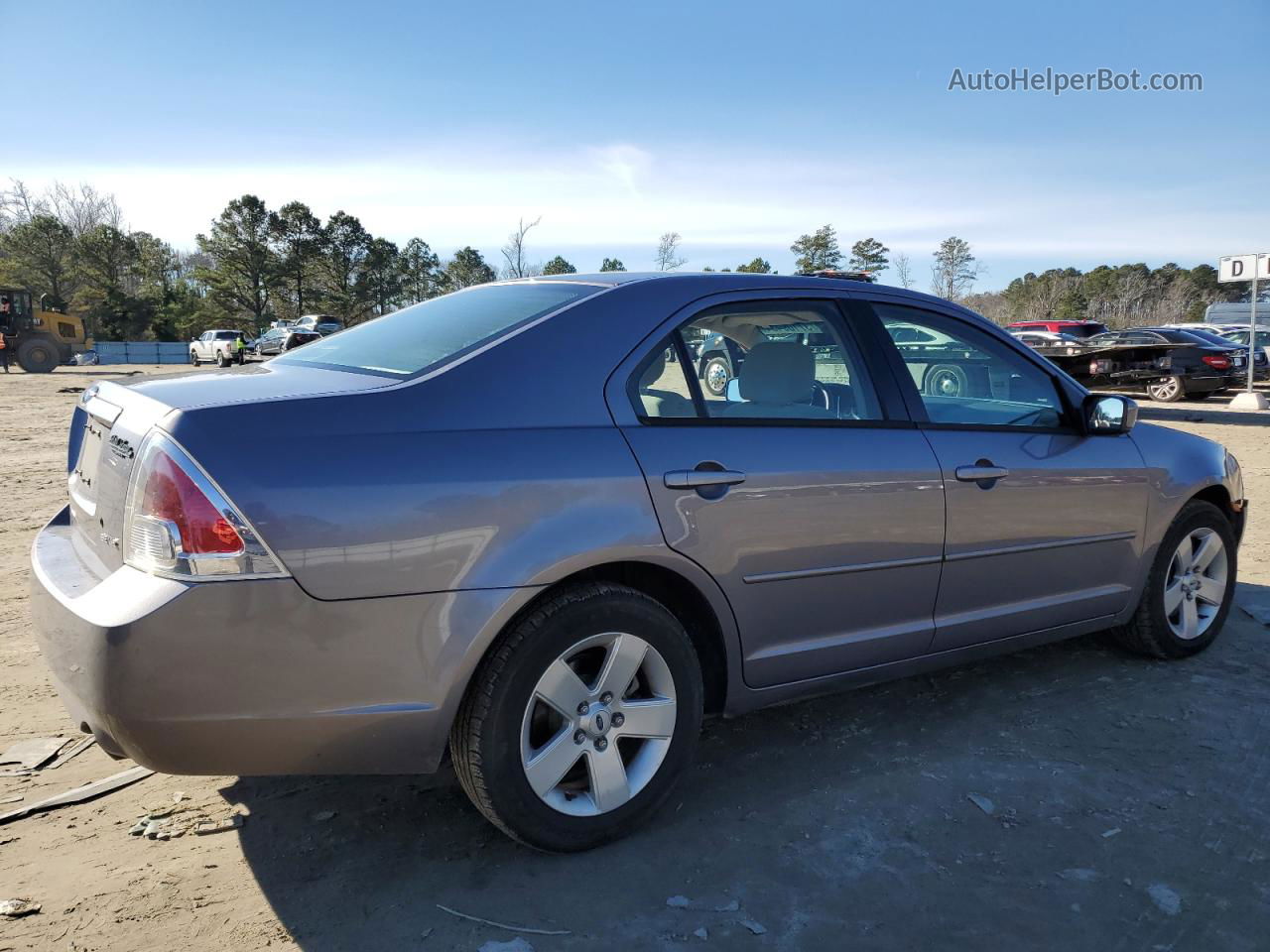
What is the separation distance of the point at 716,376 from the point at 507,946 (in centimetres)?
168

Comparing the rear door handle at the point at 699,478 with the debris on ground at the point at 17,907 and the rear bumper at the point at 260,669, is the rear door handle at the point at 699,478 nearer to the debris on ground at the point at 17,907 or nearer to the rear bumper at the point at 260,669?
the rear bumper at the point at 260,669

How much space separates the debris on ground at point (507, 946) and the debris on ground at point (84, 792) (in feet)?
4.11

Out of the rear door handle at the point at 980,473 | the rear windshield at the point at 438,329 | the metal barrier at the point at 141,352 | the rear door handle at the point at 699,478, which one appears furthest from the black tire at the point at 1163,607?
the metal barrier at the point at 141,352

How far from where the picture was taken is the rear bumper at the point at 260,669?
2027mm

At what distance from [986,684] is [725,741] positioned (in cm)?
128

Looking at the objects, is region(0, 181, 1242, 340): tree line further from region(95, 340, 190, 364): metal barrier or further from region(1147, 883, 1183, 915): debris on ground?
region(1147, 883, 1183, 915): debris on ground

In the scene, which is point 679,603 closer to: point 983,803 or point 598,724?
point 598,724

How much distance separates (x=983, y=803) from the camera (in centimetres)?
287

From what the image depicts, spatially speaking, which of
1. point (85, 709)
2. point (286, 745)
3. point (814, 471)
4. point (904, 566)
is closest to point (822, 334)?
point (814, 471)

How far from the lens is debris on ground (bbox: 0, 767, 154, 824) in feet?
9.09

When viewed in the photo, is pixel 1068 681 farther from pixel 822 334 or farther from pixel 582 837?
pixel 582 837

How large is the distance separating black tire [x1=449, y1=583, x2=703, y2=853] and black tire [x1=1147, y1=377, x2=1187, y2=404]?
63.4 ft

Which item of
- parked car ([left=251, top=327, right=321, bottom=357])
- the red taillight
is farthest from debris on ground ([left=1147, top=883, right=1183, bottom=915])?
parked car ([left=251, top=327, right=321, bottom=357])

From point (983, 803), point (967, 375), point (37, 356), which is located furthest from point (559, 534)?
point (37, 356)
